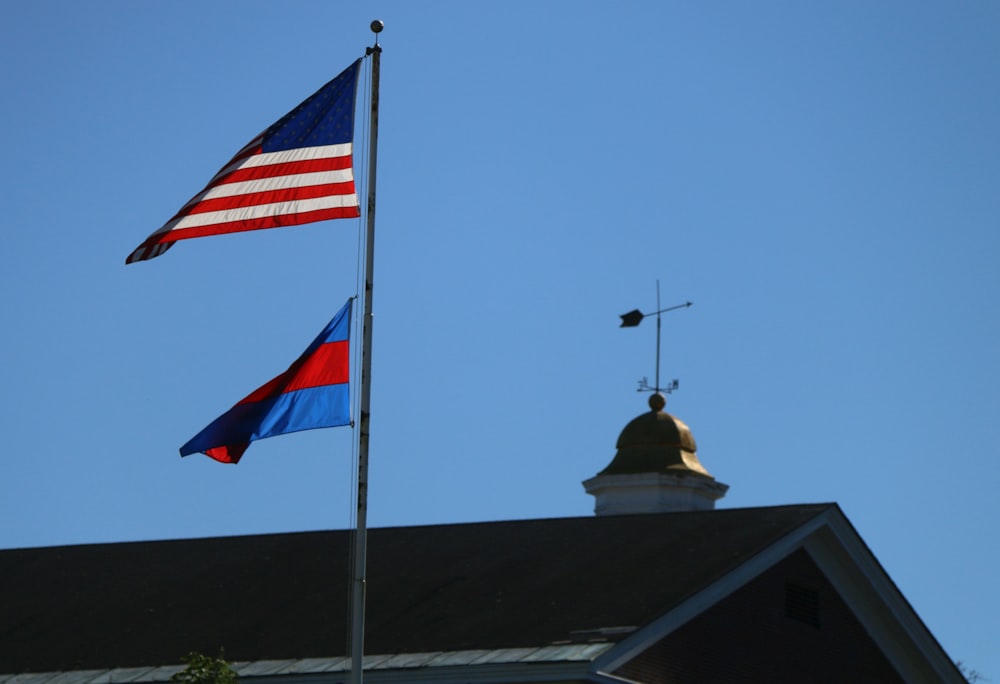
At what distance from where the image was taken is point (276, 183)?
65.2 feet

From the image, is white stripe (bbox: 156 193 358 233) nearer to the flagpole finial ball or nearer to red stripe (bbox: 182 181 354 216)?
red stripe (bbox: 182 181 354 216)

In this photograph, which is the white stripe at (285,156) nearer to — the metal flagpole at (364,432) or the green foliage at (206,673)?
the metal flagpole at (364,432)

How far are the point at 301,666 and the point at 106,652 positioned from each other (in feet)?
12.3

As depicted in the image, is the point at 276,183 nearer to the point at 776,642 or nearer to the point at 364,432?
the point at 364,432

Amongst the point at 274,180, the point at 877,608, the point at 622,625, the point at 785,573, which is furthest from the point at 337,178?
the point at 877,608

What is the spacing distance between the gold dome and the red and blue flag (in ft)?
60.5

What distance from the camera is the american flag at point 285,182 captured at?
19.6m

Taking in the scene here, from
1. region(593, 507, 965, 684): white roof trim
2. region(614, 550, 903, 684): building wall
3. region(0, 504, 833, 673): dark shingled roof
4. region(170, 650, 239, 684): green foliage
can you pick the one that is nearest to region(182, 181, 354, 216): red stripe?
region(170, 650, 239, 684): green foliage

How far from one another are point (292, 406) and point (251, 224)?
1.75 meters

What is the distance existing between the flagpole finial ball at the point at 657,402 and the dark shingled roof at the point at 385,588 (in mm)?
8531

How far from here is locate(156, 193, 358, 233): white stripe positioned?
19578 millimetres

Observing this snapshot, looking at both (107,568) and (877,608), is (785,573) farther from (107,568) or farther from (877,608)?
(107,568)

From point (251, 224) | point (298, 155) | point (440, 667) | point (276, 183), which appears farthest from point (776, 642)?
point (251, 224)

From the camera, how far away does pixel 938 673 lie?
3039cm
